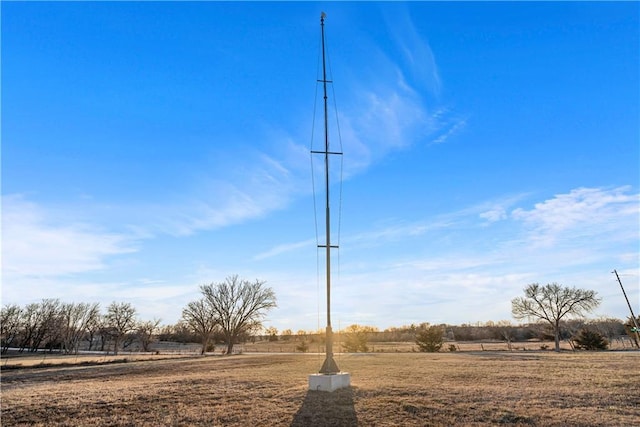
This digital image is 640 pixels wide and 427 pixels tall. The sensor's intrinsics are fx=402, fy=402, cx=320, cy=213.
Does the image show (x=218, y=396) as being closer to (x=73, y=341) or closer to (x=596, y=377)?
(x=596, y=377)

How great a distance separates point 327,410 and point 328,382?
2.40 meters

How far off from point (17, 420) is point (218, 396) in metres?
5.46

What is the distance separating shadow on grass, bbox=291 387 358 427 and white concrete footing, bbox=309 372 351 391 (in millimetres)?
226

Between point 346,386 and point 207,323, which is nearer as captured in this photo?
point 346,386

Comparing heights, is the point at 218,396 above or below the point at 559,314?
below

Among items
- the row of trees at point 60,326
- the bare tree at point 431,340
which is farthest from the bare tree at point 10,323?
the bare tree at point 431,340

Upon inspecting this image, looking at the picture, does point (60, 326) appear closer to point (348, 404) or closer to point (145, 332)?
point (145, 332)

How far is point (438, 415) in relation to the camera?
32.8 ft

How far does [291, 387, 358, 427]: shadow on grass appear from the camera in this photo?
9.48 metres

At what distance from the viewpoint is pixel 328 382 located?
12797mm

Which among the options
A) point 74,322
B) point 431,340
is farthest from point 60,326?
point 431,340

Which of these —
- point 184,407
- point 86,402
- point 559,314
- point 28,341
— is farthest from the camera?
point 28,341

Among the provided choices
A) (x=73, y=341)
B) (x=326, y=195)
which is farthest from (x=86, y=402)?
(x=73, y=341)

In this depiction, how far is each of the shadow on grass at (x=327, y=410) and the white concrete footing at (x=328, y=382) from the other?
226mm
